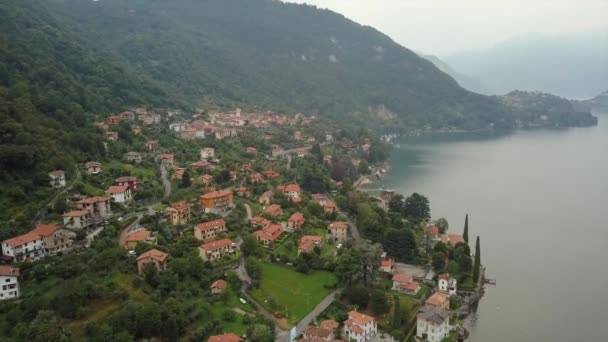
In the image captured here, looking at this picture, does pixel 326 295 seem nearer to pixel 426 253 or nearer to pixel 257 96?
pixel 426 253

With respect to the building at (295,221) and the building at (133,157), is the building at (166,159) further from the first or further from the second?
the building at (295,221)

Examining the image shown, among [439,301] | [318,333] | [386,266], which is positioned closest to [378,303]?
[439,301]

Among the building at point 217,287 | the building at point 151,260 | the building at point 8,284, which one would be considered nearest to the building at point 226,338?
the building at point 217,287

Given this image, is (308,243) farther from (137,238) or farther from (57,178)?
(57,178)

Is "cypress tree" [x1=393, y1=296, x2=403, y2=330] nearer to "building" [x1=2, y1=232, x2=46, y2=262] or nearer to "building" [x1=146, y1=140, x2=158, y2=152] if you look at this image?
"building" [x1=2, y1=232, x2=46, y2=262]

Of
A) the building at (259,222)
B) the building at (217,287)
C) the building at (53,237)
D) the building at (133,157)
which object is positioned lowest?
the building at (217,287)

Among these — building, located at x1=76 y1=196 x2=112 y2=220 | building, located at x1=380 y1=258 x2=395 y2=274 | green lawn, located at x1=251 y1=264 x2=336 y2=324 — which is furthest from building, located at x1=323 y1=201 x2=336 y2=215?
building, located at x1=76 y1=196 x2=112 y2=220
